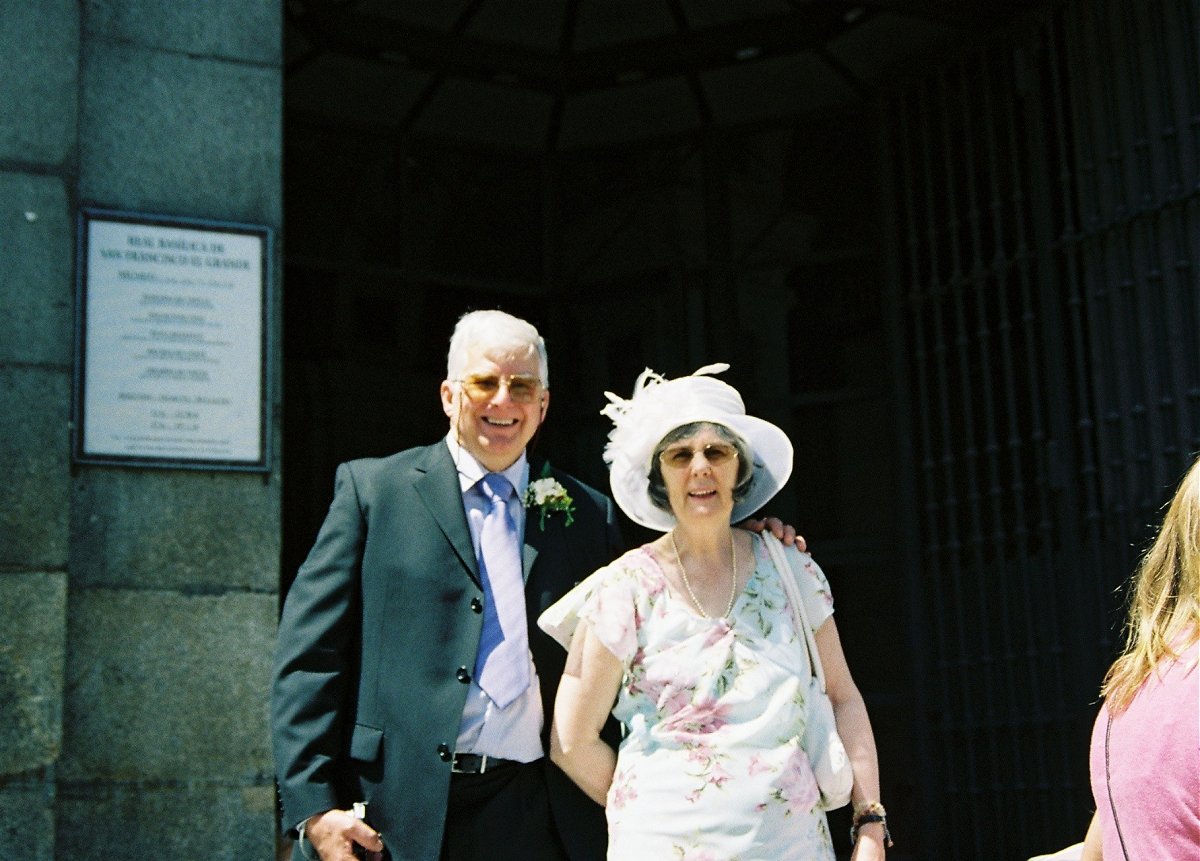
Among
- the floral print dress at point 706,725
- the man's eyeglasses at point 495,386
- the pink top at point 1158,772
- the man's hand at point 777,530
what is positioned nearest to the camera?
the pink top at point 1158,772

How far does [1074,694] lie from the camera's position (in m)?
6.66

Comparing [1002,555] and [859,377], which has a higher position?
[859,377]

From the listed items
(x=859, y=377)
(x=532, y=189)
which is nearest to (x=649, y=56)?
(x=532, y=189)

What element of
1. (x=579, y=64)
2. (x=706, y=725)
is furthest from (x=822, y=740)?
(x=579, y=64)

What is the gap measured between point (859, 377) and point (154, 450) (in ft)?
12.8

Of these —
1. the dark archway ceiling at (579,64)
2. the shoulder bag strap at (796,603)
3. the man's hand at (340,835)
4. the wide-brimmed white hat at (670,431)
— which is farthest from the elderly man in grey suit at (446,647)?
the dark archway ceiling at (579,64)

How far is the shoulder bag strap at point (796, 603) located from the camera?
12.6 feet

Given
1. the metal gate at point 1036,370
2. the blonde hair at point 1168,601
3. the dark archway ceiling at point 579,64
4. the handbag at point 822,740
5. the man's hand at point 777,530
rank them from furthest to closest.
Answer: the dark archway ceiling at point 579,64, the metal gate at point 1036,370, the man's hand at point 777,530, the handbag at point 822,740, the blonde hair at point 1168,601

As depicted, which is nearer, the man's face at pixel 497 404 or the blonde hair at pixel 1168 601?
the blonde hair at pixel 1168 601

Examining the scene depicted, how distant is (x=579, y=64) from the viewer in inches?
321

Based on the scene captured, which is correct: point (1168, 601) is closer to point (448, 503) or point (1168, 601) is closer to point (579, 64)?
point (448, 503)

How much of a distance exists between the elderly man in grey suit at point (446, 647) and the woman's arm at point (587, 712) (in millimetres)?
144

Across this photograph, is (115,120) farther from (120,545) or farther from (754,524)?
(754,524)

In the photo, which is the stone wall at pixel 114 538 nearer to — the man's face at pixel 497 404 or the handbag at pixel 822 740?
the man's face at pixel 497 404
